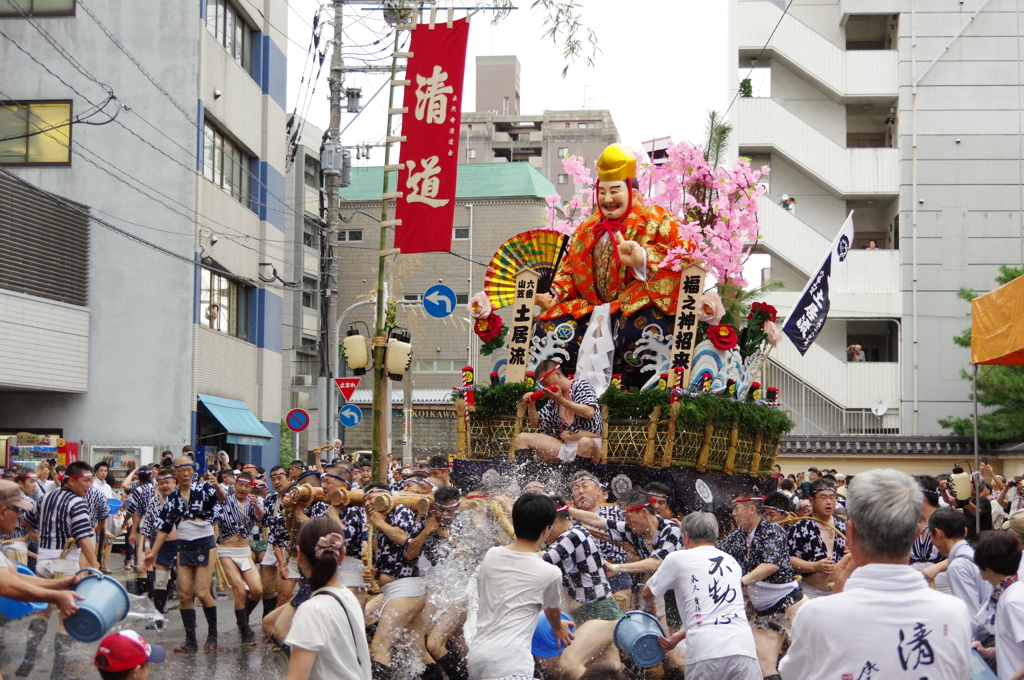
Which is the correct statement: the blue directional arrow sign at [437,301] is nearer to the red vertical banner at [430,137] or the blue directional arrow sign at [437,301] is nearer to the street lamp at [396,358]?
the street lamp at [396,358]

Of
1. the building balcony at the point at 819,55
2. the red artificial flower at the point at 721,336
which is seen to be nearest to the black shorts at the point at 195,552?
the red artificial flower at the point at 721,336

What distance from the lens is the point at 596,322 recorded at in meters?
10.5

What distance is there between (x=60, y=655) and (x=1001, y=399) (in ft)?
60.8

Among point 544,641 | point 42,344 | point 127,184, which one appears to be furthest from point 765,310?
point 127,184

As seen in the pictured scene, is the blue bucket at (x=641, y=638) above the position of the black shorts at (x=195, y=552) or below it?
above

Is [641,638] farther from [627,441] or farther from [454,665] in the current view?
[627,441]

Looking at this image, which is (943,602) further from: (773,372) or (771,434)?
(773,372)

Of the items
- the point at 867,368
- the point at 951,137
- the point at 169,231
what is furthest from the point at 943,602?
the point at 951,137

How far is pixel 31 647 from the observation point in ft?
32.6

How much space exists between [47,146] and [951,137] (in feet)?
69.3

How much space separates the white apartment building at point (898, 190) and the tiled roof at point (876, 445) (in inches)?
63.9

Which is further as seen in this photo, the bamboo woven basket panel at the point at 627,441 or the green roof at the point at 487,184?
the green roof at the point at 487,184

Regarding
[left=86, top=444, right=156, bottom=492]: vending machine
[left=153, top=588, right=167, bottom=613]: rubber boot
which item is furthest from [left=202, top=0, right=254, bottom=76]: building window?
[left=153, top=588, right=167, bottom=613]: rubber boot

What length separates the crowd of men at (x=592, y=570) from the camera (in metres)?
3.65
